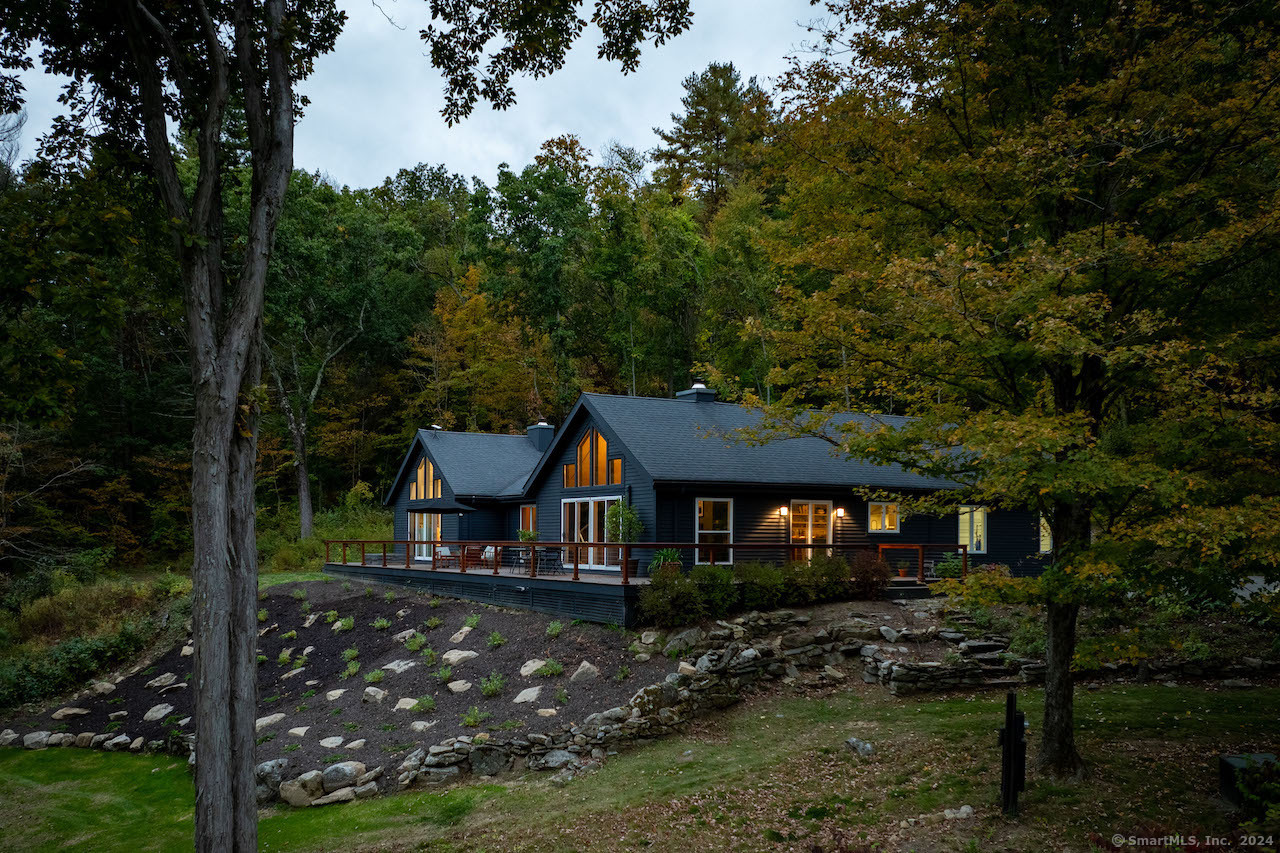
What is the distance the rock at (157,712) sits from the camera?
15883mm

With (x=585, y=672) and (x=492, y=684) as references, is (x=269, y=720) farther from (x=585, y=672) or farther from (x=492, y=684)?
(x=585, y=672)

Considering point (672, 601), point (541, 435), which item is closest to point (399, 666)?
point (672, 601)

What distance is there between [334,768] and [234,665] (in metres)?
4.74

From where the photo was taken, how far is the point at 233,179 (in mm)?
10078

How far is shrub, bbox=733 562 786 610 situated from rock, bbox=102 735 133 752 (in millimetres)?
12045

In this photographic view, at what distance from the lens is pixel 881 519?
2122 cm

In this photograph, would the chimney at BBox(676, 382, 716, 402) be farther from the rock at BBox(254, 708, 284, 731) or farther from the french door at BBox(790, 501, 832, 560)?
the rock at BBox(254, 708, 284, 731)

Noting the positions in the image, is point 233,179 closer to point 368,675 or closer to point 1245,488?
point 368,675

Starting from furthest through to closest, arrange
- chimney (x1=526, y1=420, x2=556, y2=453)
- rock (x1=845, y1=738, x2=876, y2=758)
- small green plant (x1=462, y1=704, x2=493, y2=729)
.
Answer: chimney (x1=526, y1=420, x2=556, y2=453), small green plant (x1=462, y1=704, x2=493, y2=729), rock (x1=845, y1=738, x2=876, y2=758)

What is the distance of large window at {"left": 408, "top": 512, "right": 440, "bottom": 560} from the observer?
28641 mm

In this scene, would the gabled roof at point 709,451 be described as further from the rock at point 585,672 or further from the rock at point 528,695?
the rock at point 528,695

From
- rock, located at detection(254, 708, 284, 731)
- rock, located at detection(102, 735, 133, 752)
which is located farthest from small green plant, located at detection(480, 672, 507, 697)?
rock, located at detection(102, 735, 133, 752)

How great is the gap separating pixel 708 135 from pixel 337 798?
129ft

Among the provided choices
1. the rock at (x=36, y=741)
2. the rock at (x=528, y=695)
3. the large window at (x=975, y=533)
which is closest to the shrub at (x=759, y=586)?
the rock at (x=528, y=695)
